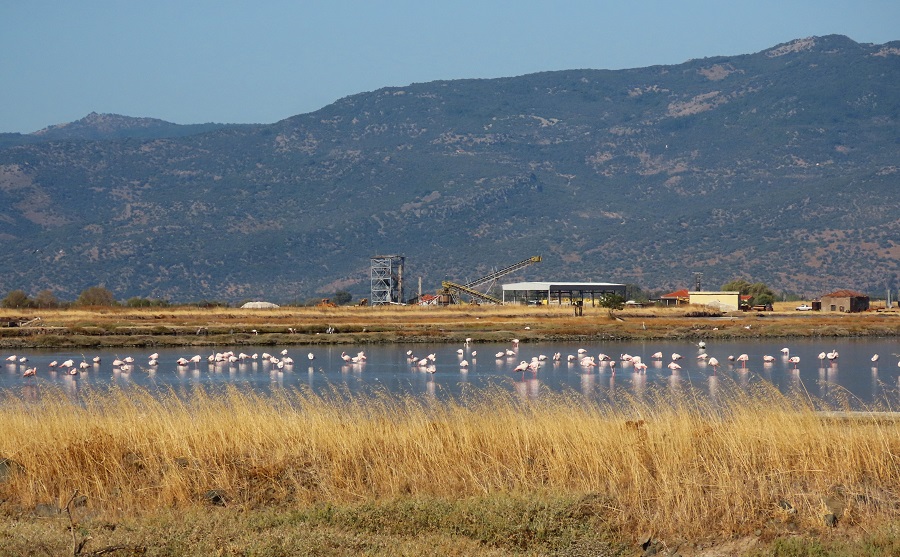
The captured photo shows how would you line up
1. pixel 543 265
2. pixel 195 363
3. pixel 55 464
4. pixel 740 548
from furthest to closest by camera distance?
pixel 543 265 → pixel 195 363 → pixel 55 464 → pixel 740 548

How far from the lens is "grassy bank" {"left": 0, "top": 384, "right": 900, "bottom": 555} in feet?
37.9

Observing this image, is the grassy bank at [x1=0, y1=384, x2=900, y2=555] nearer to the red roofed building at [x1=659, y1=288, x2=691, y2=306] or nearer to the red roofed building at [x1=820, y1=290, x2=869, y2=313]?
the red roofed building at [x1=820, y1=290, x2=869, y2=313]

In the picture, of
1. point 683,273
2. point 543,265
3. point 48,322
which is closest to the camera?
point 48,322

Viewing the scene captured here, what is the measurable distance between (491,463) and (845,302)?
76291mm

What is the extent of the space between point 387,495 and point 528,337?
142ft

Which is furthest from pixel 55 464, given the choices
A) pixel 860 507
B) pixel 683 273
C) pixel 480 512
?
pixel 683 273

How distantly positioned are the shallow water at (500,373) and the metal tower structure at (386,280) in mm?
46812

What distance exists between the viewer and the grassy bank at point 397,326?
55344 mm

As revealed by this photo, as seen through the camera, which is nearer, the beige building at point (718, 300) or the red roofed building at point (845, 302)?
the red roofed building at point (845, 302)

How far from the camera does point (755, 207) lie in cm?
19250

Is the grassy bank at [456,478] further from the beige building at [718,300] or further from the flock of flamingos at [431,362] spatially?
the beige building at [718,300]

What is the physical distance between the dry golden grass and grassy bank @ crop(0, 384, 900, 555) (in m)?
0.03

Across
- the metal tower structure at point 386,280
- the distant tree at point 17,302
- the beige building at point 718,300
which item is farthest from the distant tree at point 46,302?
the beige building at point 718,300

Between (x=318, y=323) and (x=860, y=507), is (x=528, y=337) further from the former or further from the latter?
(x=860, y=507)
